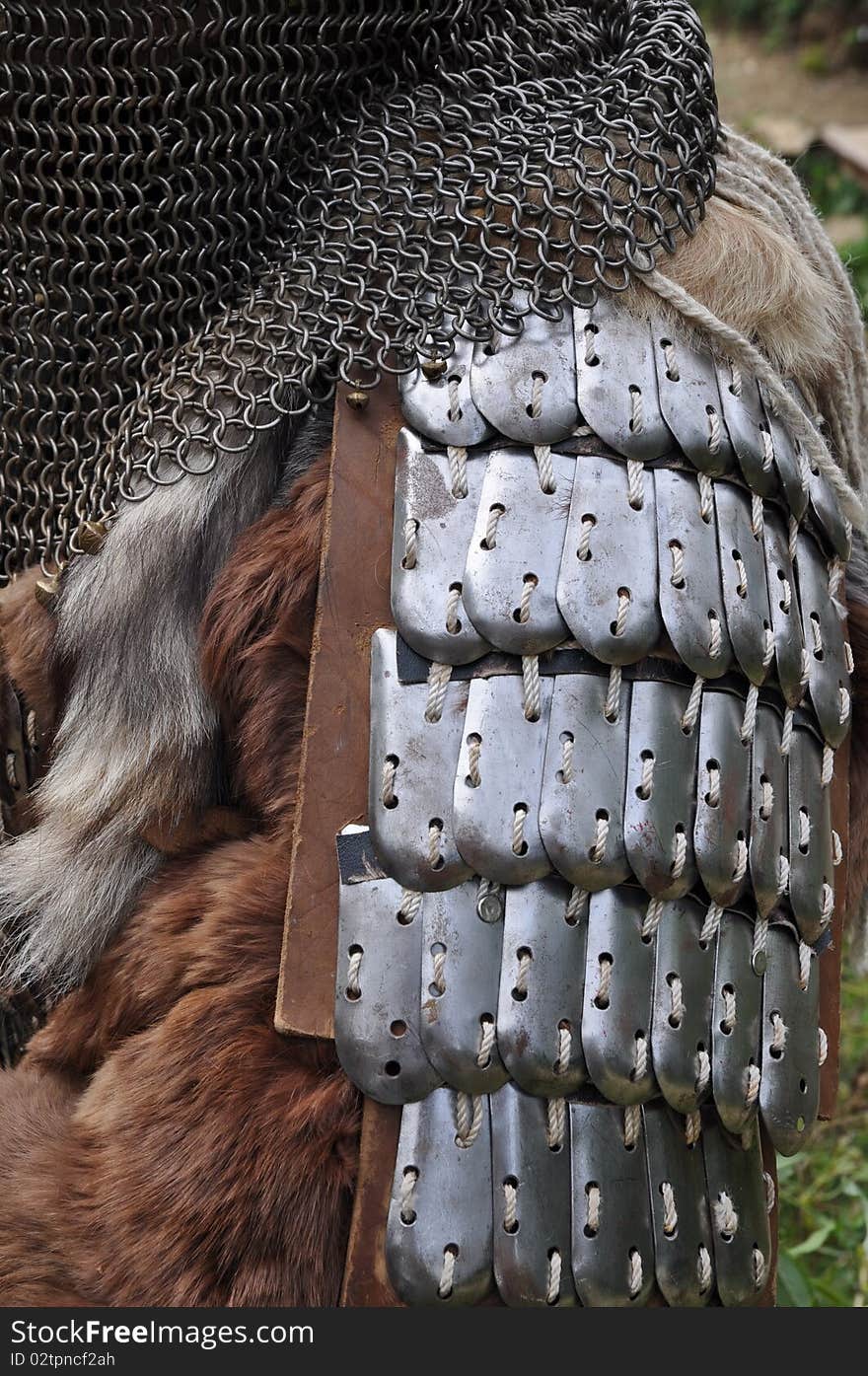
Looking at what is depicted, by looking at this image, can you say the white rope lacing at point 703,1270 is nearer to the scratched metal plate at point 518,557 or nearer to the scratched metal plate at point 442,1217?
the scratched metal plate at point 442,1217

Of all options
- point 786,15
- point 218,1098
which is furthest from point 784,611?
point 786,15

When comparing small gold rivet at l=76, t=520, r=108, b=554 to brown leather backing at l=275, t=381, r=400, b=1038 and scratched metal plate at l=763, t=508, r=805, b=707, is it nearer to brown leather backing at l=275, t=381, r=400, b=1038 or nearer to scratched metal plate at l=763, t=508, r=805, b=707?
brown leather backing at l=275, t=381, r=400, b=1038

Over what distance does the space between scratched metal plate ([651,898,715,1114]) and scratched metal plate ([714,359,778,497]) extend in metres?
0.35

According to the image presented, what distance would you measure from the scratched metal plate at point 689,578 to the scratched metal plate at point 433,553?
15 centimetres

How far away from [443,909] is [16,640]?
0.55 meters

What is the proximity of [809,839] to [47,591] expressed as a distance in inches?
28.2

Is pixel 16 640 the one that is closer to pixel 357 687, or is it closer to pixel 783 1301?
pixel 357 687

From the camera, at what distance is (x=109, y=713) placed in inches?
45.7

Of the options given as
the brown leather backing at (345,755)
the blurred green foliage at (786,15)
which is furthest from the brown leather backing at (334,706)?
the blurred green foliage at (786,15)

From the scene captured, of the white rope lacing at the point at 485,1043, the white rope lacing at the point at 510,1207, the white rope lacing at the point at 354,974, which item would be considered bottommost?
the white rope lacing at the point at 510,1207

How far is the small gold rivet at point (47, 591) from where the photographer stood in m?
1.24

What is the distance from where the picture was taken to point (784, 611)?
1.08 meters

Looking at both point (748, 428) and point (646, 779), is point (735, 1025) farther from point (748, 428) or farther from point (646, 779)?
point (748, 428)

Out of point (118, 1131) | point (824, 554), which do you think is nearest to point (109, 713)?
point (118, 1131)
